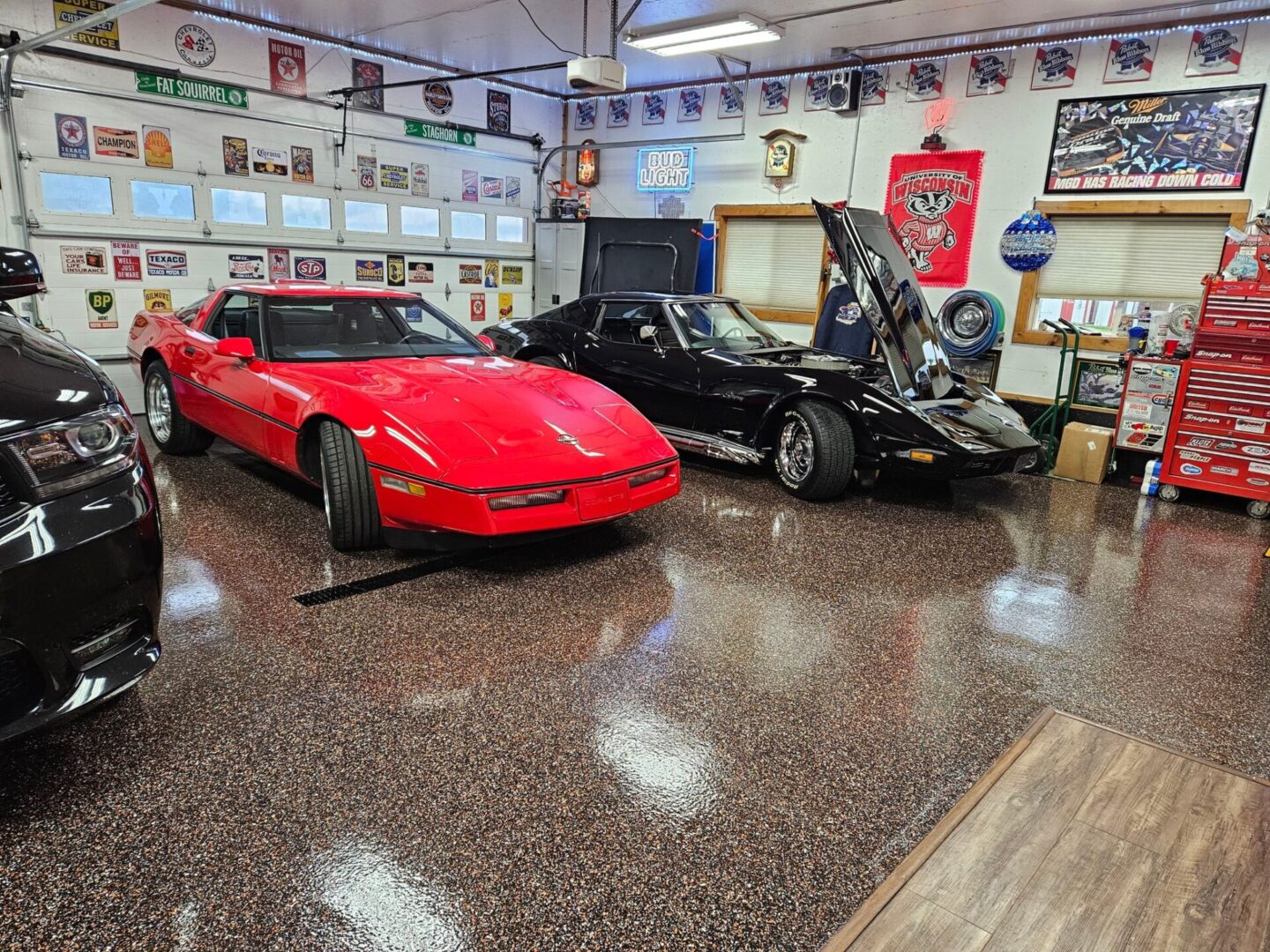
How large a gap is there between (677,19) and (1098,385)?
4588 mm

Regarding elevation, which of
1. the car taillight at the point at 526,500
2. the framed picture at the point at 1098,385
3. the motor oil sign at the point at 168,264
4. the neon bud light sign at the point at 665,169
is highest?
the neon bud light sign at the point at 665,169

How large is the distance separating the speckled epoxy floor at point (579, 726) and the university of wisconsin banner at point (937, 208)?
4165 mm

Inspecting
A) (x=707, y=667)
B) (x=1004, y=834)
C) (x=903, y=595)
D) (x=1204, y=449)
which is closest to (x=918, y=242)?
(x=1204, y=449)

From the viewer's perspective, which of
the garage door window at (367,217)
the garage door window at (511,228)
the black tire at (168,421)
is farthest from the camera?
the garage door window at (511,228)

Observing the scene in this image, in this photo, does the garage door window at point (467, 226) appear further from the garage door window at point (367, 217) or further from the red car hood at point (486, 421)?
the red car hood at point (486, 421)

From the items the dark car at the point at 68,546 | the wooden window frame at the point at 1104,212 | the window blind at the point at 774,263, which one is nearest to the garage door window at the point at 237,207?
the window blind at the point at 774,263

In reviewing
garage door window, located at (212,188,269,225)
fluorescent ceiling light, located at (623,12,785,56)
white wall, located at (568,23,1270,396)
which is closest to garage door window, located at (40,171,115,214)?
garage door window, located at (212,188,269,225)

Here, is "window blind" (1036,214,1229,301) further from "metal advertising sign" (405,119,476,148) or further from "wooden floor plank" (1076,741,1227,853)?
"metal advertising sign" (405,119,476,148)

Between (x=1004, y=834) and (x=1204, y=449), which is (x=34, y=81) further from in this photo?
(x=1204, y=449)

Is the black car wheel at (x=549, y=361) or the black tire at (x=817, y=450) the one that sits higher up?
the black car wheel at (x=549, y=361)

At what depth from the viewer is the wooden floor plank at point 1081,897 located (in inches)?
61.5

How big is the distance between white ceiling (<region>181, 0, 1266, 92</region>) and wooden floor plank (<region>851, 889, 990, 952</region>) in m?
6.09

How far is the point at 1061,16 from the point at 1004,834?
6638 mm

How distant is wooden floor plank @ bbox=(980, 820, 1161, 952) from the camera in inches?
61.5
